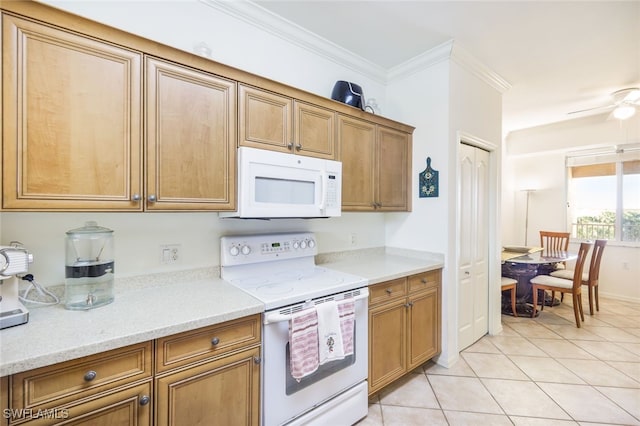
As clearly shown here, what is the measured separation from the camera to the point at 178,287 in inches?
63.4

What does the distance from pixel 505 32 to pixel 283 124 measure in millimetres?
1919

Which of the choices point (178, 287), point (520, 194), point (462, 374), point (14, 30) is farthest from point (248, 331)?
point (520, 194)

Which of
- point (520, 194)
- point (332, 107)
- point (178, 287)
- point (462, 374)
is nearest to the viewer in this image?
point (178, 287)

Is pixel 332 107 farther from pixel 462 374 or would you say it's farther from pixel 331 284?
pixel 462 374

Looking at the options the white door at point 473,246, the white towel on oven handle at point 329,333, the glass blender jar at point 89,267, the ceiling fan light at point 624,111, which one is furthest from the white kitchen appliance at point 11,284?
the ceiling fan light at point 624,111

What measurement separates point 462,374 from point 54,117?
3.04 m

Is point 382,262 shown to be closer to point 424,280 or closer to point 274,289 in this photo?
point 424,280

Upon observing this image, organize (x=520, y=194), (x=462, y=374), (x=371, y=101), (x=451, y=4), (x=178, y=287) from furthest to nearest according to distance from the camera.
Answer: (x=520, y=194) → (x=371, y=101) → (x=462, y=374) → (x=451, y=4) → (x=178, y=287)

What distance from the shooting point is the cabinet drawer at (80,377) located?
902 mm

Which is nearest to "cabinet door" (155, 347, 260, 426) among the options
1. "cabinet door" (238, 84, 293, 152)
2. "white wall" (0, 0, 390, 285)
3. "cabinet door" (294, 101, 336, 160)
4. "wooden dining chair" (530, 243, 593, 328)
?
"white wall" (0, 0, 390, 285)

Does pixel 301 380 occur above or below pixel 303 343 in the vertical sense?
below

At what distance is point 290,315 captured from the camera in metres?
1.43

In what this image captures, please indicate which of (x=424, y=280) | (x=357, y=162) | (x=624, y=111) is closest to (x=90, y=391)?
(x=357, y=162)

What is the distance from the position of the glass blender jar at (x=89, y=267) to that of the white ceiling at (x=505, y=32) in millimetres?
1784
